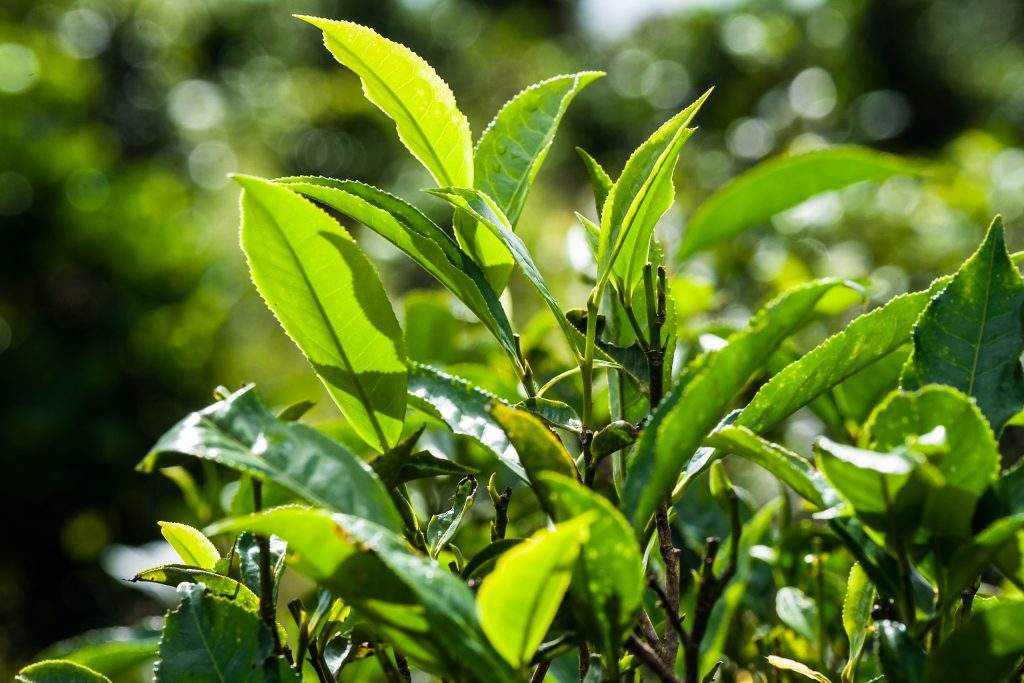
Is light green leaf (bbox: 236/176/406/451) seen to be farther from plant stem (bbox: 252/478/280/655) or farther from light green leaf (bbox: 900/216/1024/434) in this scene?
light green leaf (bbox: 900/216/1024/434)

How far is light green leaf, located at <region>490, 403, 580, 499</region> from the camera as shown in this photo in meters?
0.54

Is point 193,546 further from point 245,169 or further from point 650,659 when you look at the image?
point 245,169

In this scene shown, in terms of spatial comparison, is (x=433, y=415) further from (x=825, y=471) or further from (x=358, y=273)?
(x=825, y=471)

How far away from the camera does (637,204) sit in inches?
23.8

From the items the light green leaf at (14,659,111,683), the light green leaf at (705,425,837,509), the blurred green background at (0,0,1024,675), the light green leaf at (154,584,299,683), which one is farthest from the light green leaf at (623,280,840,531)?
the blurred green background at (0,0,1024,675)

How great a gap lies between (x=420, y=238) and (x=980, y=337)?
1.05ft

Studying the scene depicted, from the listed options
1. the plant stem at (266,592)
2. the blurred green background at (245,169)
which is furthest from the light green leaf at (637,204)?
the blurred green background at (245,169)

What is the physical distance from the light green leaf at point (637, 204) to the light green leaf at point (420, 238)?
0.23 ft

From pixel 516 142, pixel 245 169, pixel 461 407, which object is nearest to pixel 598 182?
pixel 516 142

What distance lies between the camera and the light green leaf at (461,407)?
0.64m

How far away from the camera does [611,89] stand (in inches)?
305

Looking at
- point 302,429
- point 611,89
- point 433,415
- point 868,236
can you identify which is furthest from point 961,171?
point 611,89

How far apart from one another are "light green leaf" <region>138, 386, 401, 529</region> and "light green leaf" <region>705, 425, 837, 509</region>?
17cm

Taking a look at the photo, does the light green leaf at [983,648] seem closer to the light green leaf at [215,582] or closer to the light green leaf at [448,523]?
the light green leaf at [448,523]
